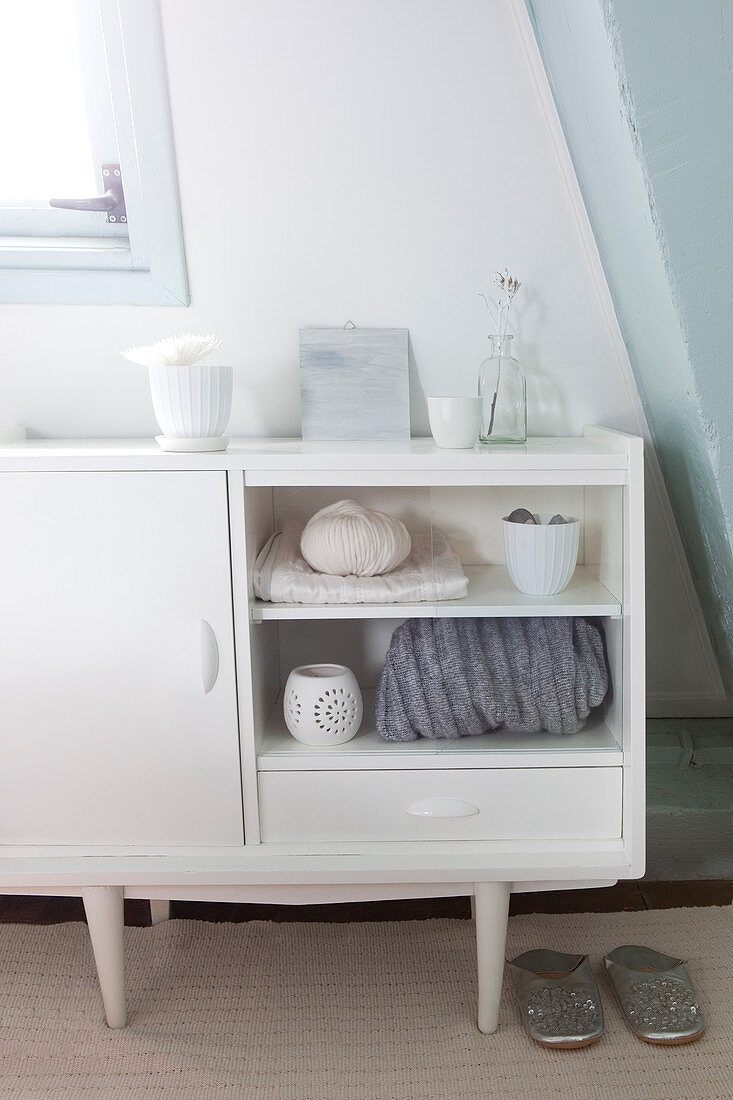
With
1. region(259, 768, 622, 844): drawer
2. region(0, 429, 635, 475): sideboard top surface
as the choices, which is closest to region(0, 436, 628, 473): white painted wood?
region(0, 429, 635, 475): sideboard top surface

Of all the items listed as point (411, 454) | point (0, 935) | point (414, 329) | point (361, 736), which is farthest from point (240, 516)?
point (0, 935)

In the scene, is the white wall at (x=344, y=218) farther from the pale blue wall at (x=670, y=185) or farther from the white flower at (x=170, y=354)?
the white flower at (x=170, y=354)

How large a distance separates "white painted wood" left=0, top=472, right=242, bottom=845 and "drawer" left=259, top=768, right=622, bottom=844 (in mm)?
94

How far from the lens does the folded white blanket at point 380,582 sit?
1372 mm

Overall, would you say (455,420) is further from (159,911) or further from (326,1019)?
(159,911)

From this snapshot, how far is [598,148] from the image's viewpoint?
1234mm

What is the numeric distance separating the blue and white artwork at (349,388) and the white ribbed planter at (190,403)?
11.0 inches

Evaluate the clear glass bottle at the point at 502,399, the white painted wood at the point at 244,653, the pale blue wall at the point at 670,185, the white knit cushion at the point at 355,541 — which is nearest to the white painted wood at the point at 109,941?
the white painted wood at the point at 244,653

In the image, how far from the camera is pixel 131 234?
1.60 m

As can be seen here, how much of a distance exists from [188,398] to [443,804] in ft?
2.38

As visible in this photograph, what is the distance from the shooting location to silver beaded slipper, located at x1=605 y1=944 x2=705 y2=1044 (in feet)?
4.49

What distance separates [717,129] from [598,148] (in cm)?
31

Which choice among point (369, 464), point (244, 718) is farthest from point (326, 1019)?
point (369, 464)

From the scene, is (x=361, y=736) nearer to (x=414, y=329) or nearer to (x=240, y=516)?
(x=240, y=516)
